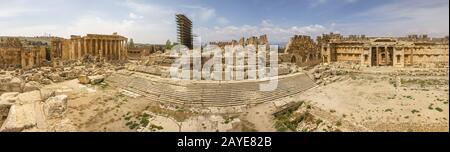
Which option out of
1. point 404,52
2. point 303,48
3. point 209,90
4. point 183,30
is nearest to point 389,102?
point 209,90

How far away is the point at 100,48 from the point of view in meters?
51.3

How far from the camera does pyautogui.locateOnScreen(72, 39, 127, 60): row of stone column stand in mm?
49219

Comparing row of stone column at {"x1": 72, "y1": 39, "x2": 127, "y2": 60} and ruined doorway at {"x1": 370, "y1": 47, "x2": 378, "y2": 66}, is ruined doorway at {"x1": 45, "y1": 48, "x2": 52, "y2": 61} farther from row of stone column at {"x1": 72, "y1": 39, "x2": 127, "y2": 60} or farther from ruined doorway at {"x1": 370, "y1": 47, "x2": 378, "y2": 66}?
ruined doorway at {"x1": 370, "y1": 47, "x2": 378, "y2": 66}

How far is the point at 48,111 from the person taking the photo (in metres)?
14.7

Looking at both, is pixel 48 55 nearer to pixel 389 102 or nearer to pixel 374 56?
pixel 374 56

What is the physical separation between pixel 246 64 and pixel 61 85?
16.4 metres

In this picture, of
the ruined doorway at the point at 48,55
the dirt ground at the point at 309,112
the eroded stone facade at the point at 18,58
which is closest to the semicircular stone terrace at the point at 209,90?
the dirt ground at the point at 309,112

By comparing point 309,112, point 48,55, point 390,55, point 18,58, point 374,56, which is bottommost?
point 309,112

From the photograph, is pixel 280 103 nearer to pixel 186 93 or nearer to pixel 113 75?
pixel 186 93

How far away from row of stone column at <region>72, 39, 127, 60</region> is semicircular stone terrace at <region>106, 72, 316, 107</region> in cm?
2883

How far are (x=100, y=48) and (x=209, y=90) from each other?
3806 centimetres

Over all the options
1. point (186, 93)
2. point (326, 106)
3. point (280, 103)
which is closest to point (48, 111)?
point (186, 93)

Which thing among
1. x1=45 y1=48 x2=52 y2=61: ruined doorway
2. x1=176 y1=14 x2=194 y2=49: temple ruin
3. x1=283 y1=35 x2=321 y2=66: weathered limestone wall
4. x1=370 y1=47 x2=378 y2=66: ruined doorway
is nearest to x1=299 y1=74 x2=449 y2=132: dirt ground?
x1=370 y1=47 x2=378 y2=66: ruined doorway

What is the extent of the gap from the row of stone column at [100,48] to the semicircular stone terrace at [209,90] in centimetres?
2883
